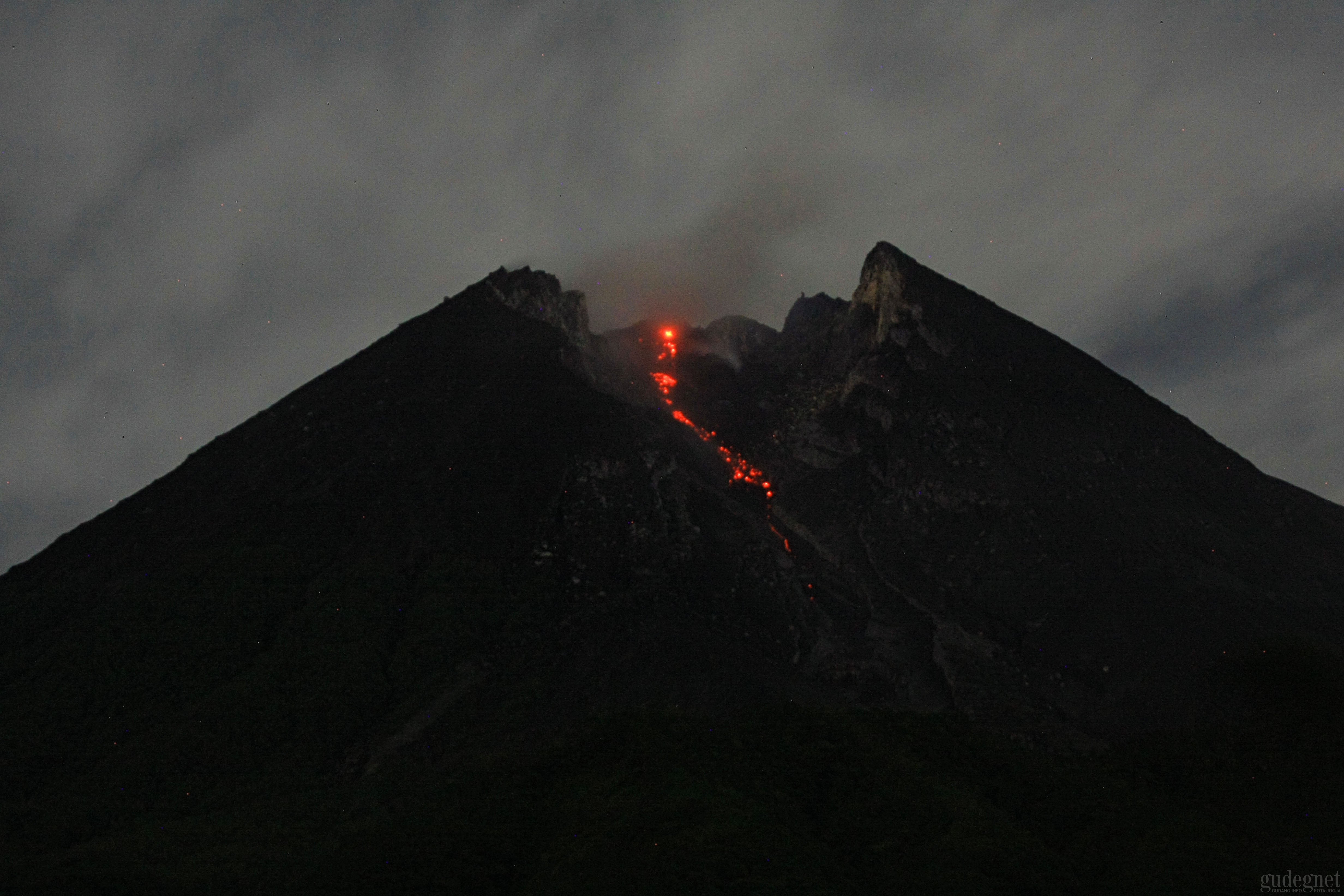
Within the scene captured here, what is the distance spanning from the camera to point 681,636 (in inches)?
3346

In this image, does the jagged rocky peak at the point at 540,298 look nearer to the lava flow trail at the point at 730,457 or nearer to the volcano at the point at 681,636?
the volcano at the point at 681,636

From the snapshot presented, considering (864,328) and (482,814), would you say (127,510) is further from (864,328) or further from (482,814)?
(864,328)

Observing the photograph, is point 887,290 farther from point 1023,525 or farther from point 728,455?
point 1023,525

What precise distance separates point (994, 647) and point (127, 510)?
10372 cm

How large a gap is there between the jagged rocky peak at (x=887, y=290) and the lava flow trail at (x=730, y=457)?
93.7 feet

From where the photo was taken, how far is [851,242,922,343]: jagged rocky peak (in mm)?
140375

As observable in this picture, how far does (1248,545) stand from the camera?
4139 inches

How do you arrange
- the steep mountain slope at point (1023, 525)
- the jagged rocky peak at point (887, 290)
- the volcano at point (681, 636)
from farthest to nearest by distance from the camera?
the jagged rocky peak at point (887, 290)
the steep mountain slope at point (1023, 525)
the volcano at point (681, 636)

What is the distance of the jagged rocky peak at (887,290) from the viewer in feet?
461

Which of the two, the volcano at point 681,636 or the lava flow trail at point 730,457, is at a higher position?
Result: the lava flow trail at point 730,457

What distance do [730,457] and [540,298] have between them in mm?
40925

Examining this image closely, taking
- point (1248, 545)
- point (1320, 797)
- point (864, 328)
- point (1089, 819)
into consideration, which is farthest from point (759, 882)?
point (864, 328)

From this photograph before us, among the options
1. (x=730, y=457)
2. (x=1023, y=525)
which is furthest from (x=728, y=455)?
(x=1023, y=525)

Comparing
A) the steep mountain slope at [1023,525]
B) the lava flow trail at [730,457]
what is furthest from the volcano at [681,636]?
the lava flow trail at [730,457]
